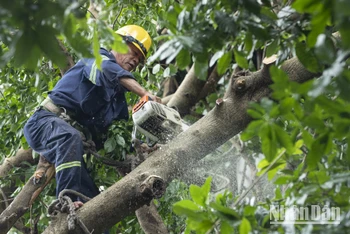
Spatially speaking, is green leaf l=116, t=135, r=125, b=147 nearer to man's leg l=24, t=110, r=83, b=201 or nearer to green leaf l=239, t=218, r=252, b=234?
man's leg l=24, t=110, r=83, b=201

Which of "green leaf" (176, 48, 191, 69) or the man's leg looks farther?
the man's leg

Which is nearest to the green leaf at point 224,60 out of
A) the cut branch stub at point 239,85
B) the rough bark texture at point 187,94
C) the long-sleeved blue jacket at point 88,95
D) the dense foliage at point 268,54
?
the dense foliage at point 268,54

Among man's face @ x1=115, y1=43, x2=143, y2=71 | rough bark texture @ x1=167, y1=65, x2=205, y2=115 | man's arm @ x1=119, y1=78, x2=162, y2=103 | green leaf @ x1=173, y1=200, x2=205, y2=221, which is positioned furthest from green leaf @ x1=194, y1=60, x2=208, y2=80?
rough bark texture @ x1=167, y1=65, x2=205, y2=115

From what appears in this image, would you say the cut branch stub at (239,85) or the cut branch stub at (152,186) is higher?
the cut branch stub at (239,85)

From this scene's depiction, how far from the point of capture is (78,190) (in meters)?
3.63

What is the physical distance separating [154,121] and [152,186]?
733 mm

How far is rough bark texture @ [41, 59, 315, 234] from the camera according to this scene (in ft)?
10.6

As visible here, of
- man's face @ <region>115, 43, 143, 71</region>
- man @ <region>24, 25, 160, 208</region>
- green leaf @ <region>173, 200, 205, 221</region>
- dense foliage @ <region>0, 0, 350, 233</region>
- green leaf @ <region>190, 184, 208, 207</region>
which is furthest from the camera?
man's face @ <region>115, 43, 143, 71</region>

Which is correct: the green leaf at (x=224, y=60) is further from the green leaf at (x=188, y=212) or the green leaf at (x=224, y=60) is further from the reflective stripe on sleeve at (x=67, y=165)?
the reflective stripe on sleeve at (x=67, y=165)

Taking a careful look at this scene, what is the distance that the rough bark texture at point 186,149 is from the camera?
324 centimetres

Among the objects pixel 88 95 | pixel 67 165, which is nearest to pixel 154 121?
pixel 88 95

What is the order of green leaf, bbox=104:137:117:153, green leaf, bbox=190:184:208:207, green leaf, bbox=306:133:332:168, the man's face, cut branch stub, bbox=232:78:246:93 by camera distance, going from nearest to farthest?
green leaf, bbox=306:133:332:168, green leaf, bbox=190:184:208:207, cut branch stub, bbox=232:78:246:93, green leaf, bbox=104:137:117:153, the man's face

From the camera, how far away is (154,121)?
3889 mm

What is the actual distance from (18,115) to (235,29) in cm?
300
